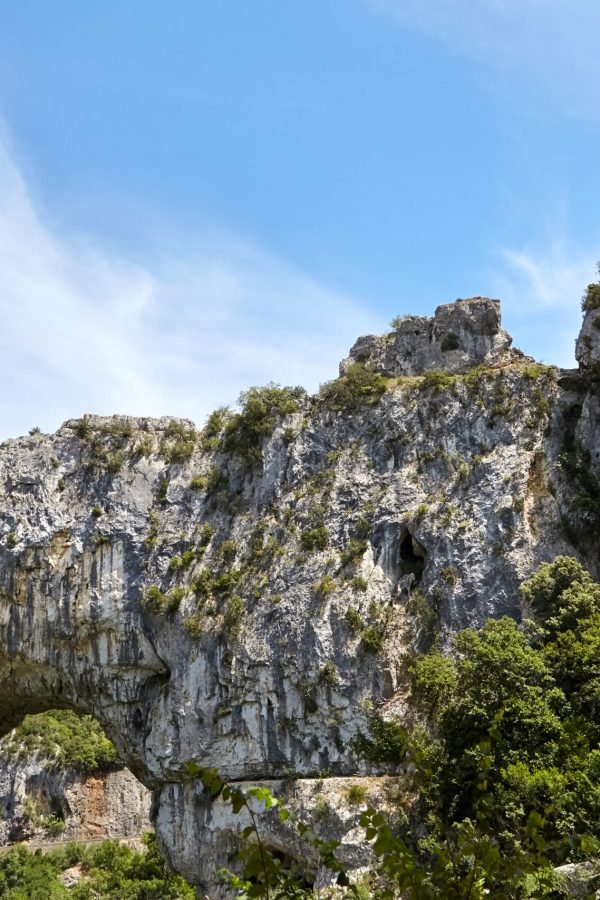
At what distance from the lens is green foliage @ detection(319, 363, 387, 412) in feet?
99.1

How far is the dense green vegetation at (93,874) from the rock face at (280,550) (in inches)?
387

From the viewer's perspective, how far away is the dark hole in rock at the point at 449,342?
3088 cm

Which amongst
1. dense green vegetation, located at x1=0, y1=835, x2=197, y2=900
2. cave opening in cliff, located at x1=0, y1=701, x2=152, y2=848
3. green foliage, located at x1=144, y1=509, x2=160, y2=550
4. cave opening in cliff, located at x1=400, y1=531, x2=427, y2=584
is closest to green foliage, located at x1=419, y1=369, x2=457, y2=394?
cave opening in cliff, located at x1=400, y1=531, x2=427, y2=584

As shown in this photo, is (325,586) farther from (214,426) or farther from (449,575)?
(214,426)

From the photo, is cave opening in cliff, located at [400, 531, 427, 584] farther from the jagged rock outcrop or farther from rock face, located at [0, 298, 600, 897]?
the jagged rock outcrop

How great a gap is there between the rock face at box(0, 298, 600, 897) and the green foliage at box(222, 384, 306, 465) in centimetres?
12

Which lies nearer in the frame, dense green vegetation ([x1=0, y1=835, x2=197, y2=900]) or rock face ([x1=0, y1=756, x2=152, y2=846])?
dense green vegetation ([x1=0, y1=835, x2=197, y2=900])

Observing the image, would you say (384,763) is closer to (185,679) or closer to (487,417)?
(185,679)

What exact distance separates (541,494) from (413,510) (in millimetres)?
3919

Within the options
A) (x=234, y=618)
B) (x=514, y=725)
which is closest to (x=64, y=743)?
(x=234, y=618)

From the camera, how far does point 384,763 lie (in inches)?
911

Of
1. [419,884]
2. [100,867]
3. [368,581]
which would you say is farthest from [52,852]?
[419,884]

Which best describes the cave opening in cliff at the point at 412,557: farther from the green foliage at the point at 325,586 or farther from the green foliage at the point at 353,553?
the green foliage at the point at 325,586

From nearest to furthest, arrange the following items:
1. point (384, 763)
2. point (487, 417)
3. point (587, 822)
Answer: point (587, 822) → point (384, 763) → point (487, 417)
